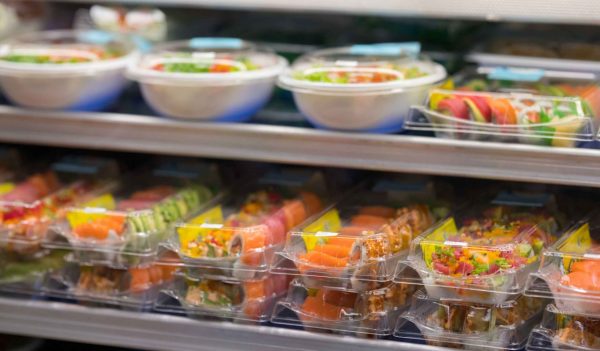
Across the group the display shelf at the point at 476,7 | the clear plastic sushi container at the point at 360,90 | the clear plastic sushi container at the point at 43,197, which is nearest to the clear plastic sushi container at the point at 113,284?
the clear plastic sushi container at the point at 43,197

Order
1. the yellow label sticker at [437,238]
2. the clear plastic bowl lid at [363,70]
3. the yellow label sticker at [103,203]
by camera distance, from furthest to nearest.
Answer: the yellow label sticker at [103,203], the clear plastic bowl lid at [363,70], the yellow label sticker at [437,238]

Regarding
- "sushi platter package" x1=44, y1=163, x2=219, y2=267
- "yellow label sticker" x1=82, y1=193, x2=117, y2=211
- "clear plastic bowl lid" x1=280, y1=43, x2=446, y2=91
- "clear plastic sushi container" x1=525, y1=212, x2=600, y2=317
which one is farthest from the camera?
"yellow label sticker" x1=82, y1=193, x2=117, y2=211

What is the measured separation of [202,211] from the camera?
7.73 ft

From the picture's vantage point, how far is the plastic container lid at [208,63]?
2176 millimetres

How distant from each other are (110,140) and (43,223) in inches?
10.8

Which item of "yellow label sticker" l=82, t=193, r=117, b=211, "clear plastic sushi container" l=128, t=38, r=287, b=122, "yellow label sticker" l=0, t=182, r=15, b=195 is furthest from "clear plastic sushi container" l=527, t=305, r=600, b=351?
"yellow label sticker" l=0, t=182, r=15, b=195

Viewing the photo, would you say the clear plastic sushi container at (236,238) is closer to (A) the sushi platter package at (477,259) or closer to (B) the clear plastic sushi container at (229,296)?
(B) the clear plastic sushi container at (229,296)

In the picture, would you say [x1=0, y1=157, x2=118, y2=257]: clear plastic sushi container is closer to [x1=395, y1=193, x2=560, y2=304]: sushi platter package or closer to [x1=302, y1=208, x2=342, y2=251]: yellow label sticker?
[x1=302, y1=208, x2=342, y2=251]: yellow label sticker

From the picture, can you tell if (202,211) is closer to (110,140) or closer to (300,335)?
(110,140)

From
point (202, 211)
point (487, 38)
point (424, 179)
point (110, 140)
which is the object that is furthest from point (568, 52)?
point (110, 140)

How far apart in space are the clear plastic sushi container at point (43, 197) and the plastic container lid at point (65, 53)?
1.11 feet

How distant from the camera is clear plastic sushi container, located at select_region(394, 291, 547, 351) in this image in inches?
77.9

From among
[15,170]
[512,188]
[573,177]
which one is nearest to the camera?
→ [573,177]

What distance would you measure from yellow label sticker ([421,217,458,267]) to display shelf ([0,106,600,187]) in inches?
5.3
